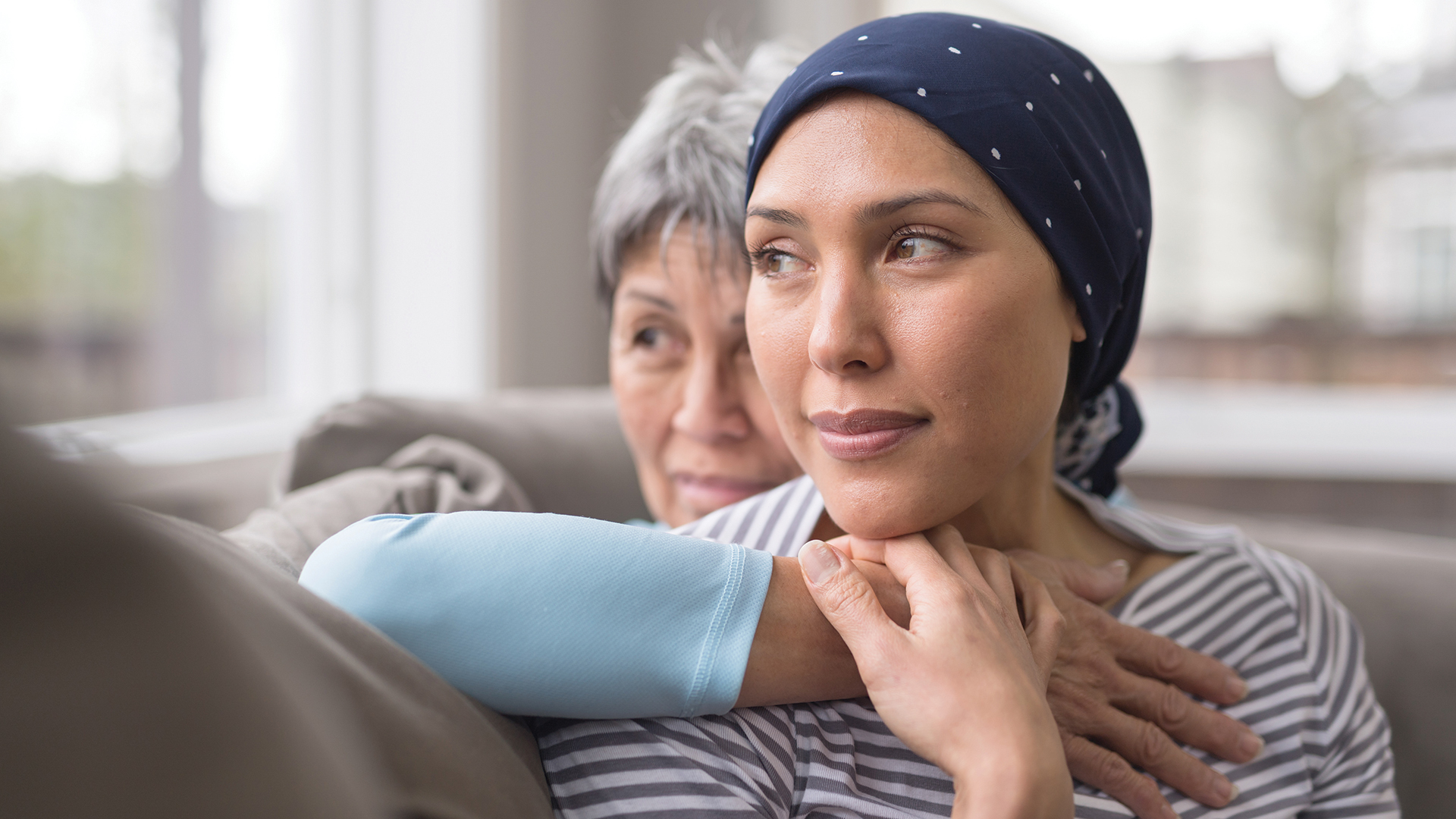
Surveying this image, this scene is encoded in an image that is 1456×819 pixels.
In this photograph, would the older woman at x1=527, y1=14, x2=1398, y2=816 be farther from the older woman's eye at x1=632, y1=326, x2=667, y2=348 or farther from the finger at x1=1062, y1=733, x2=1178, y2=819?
the older woman's eye at x1=632, y1=326, x2=667, y2=348

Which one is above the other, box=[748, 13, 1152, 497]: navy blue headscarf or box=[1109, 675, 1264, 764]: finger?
box=[748, 13, 1152, 497]: navy blue headscarf

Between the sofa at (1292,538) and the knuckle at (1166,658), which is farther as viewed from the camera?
the sofa at (1292,538)

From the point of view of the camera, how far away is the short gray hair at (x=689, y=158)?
1.07 m

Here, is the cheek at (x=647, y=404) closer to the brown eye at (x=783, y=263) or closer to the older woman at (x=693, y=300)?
the older woman at (x=693, y=300)

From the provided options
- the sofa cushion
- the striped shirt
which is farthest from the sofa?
the striped shirt

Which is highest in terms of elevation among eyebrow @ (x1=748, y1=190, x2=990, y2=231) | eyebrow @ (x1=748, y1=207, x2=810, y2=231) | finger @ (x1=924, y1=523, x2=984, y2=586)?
eyebrow @ (x1=748, y1=190, x2=990, y2=231)

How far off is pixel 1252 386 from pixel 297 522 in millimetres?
3226

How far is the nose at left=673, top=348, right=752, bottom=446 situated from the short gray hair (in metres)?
0.12

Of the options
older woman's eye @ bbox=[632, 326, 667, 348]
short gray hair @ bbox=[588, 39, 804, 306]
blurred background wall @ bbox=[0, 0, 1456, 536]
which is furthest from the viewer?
blurred background wall @ bbox=[0, 0, 1456, 536]

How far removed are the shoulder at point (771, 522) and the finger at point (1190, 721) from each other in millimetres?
311

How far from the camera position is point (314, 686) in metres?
0.45

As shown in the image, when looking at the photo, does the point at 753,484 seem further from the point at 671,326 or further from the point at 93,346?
the point at 93,346

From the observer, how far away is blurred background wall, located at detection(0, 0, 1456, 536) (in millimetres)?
1786

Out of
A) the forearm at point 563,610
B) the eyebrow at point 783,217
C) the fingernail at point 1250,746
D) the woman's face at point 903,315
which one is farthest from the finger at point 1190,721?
the eyebrow at point 783,217
